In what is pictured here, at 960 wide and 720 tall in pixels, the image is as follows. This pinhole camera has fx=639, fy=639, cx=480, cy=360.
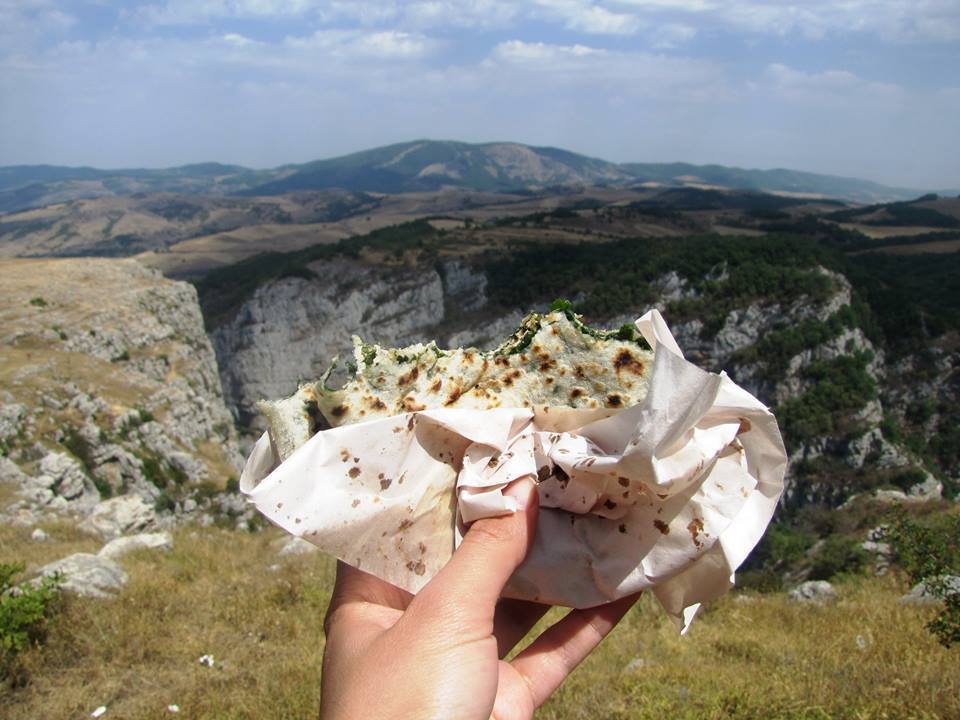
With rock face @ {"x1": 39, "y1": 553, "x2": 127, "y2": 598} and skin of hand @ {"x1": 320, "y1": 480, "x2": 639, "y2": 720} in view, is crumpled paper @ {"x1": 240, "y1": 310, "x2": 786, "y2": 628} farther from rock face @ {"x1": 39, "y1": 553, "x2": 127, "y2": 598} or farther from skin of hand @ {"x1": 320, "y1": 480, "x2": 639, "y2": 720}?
rock face @ {"x1": 39, "y1": 553, "x2": 127, "y2": 598}

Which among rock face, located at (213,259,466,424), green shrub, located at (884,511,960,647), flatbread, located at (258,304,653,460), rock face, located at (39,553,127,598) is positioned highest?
flatbread, located at (258,304,653,460)

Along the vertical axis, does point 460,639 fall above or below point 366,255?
above

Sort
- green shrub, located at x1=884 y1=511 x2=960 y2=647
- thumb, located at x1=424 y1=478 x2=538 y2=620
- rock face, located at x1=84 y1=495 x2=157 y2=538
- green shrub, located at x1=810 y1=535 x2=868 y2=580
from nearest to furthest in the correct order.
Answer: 1. thumb, located at x1=424 y1=478 x2=538 y2=620
2. green shrub, located at x1=884 y1=511 x2=960 y2=647
3. green shrub, located at x1=810 y1=535 x2=868 y2=580
4. rock face, located at x1=84 y1=495 x2=157 y2=538

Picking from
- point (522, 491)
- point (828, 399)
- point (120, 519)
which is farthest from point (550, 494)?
point (828, 399)

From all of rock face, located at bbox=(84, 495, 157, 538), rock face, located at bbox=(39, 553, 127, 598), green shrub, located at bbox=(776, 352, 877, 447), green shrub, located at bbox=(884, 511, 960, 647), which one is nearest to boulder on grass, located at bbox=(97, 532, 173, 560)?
rock face, located at bbox=(39, 553, 127, 598)

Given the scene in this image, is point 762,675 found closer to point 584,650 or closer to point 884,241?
point 584,650

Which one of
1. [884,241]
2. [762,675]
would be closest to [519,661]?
[762,675]

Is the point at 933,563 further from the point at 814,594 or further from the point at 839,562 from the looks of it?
the point at 839,562

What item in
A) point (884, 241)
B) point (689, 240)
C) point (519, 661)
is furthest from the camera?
point (884, 241)
